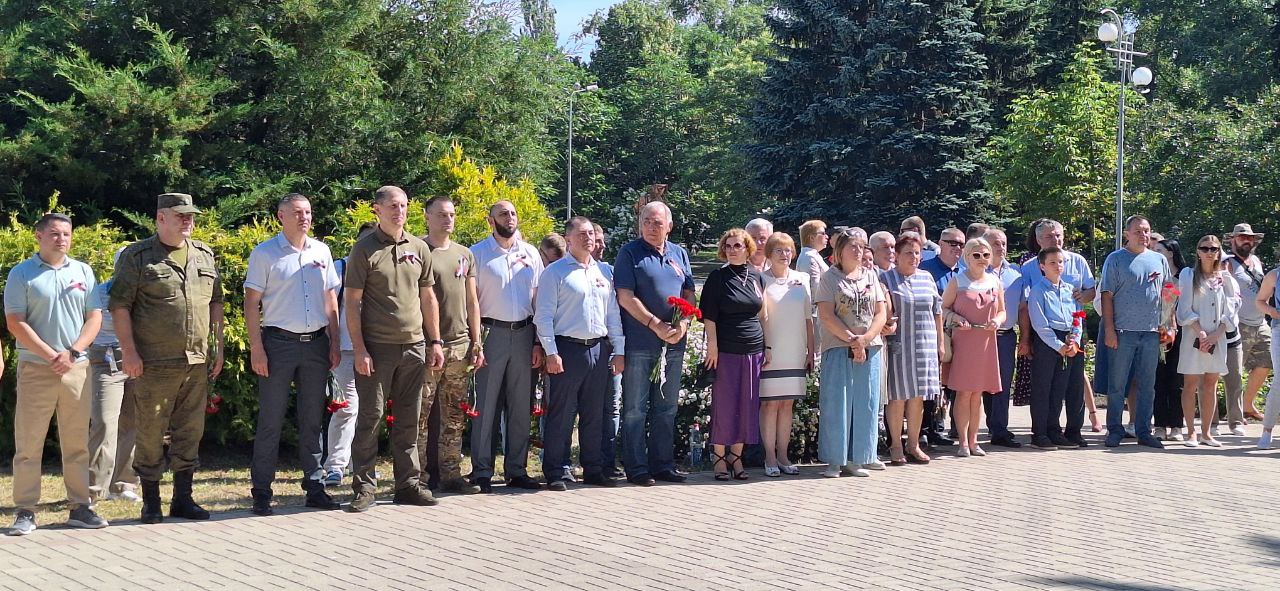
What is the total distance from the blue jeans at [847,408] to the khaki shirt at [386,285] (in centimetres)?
330

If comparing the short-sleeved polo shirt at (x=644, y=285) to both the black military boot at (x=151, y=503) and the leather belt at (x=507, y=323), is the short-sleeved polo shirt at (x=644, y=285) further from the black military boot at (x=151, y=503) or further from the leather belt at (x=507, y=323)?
the black military boot at (x=151, y=503)

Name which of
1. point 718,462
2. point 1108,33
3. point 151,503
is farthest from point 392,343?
point 1108,33

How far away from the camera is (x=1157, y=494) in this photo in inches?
349

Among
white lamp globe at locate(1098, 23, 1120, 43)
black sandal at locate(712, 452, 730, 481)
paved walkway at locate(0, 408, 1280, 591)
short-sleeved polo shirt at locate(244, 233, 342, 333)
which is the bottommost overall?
paved walkway at locate(0, 408, 1280, 591)

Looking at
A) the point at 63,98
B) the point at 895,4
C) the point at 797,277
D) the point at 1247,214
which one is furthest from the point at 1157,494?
the point at 895,4

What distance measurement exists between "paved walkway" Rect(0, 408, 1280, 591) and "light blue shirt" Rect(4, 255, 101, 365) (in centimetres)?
112

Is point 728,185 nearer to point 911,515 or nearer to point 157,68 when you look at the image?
point 157,68

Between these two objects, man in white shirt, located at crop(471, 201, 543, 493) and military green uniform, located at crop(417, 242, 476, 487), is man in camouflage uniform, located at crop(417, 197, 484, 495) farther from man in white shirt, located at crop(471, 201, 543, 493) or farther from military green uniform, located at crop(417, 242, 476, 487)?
man in white shirt, located at crop(471, 201, 543, 493)

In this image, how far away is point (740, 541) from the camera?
23.6 feet

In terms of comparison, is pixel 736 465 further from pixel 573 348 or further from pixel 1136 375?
pixel 1136 375

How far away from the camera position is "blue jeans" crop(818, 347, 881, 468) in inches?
378

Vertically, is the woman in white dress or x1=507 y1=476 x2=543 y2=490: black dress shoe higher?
the woman in white dress

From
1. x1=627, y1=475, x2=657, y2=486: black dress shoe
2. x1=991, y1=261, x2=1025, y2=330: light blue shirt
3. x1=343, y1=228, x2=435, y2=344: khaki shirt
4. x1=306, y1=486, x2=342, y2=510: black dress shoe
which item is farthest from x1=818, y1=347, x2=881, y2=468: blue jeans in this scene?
x1=306, y1=486, x2=342, y2=510: black dress shoe

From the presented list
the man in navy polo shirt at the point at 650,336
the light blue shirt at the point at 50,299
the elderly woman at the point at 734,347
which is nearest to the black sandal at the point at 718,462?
the elderly woman at the point at 734,347
